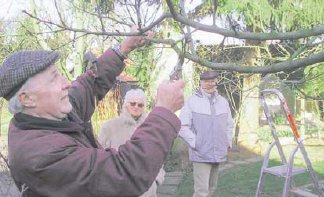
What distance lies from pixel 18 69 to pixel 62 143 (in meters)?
0.39

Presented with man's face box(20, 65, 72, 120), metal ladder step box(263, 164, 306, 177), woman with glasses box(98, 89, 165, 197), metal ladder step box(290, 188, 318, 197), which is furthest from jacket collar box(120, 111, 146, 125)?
man's face box(20, 65, 72, 120)

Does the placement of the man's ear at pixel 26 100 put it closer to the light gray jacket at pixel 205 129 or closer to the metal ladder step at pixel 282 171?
the light gray jacket at pixel 205 129

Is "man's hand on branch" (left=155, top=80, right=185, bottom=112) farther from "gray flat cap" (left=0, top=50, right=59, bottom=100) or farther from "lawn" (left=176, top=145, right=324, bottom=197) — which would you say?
"lawn" (left=176, top=145, right=324, bottom=197)

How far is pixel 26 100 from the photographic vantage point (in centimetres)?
201

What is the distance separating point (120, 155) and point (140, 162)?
9cm

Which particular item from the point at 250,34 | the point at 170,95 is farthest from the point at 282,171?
the point at 170,95

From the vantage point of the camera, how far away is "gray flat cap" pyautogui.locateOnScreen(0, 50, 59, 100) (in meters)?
2.00

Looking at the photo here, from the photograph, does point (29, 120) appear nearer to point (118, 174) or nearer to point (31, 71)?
point (31, 71)

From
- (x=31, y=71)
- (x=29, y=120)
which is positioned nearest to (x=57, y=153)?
(x=29, y=120)

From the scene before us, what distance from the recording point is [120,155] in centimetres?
186

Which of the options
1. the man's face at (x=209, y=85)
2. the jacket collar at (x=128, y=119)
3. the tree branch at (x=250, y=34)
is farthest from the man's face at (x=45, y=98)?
the man's face at (x=209, y=85)

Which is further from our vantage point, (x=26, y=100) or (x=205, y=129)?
(x=205, y=129)

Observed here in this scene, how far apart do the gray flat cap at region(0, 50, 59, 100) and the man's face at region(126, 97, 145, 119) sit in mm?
2859

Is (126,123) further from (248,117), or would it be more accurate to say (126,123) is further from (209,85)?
(248,117)
